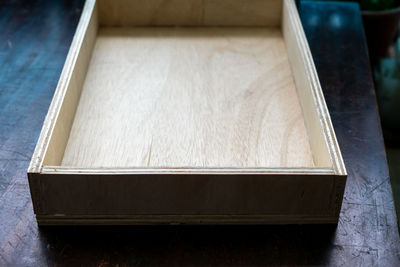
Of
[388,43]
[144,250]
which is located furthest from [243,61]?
[388,43]

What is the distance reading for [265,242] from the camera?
1171 mm

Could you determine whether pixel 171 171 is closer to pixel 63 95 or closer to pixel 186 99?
pixel 63 95

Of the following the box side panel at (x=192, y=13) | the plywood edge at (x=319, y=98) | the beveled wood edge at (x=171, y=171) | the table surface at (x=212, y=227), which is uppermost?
the beveled wood edge at (x=171, y=171)

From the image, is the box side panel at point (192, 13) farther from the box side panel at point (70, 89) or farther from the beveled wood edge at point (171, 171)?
the beveled wood edge at point (171, 171)

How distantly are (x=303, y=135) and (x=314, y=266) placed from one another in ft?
1.31

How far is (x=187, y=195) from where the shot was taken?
1140 mm

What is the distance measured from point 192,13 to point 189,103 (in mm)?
487

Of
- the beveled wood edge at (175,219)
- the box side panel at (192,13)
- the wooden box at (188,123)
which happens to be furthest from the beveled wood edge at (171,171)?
the box side panel at (192,13)

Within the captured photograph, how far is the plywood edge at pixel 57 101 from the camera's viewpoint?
1.14 metres

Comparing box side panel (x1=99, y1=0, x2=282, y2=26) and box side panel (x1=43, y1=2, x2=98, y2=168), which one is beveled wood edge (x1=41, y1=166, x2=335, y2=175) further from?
box side panel (x1=99, y1=0, x2=282, y2=26)

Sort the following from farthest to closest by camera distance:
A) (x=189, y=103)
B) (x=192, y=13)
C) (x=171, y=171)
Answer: (x=192, y=13) → (x=189, y=103) → (x=171, y=171)

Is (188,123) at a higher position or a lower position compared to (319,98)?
lower

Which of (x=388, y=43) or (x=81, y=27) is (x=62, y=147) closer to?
(x=81, y=27)

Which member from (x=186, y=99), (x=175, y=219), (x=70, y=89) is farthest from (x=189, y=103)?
(x=175, y=219)
